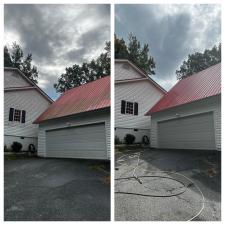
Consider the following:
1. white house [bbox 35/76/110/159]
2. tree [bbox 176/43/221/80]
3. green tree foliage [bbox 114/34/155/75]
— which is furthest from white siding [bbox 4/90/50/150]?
tree [bbox 176/43/221/80]

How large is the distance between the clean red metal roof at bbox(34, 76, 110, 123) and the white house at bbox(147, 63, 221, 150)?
1272 mm

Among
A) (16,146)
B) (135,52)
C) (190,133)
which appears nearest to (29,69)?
(16,146)

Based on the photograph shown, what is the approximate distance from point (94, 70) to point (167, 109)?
274cm

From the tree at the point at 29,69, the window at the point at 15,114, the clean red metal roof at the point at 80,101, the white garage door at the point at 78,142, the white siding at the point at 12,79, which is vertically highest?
the tree at the point at 29,69

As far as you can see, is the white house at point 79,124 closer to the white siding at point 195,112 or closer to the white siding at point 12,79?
the white siding at point 12,79

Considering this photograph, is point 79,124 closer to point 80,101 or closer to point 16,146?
point 80,101

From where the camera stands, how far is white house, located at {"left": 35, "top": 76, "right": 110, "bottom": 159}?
11.9 ft

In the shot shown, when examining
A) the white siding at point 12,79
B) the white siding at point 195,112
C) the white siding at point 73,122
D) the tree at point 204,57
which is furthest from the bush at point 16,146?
the tree at point 204,57

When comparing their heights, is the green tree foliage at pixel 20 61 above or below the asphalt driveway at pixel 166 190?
above

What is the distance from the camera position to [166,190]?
269 centimetres

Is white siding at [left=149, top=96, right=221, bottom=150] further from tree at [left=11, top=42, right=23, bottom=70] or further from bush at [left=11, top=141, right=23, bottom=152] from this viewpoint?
tree at [left=11, top=42, right=23, bottom=70]

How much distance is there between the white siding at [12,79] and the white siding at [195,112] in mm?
2366

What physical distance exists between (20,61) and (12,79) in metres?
0.27

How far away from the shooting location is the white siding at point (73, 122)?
3.50 metres
